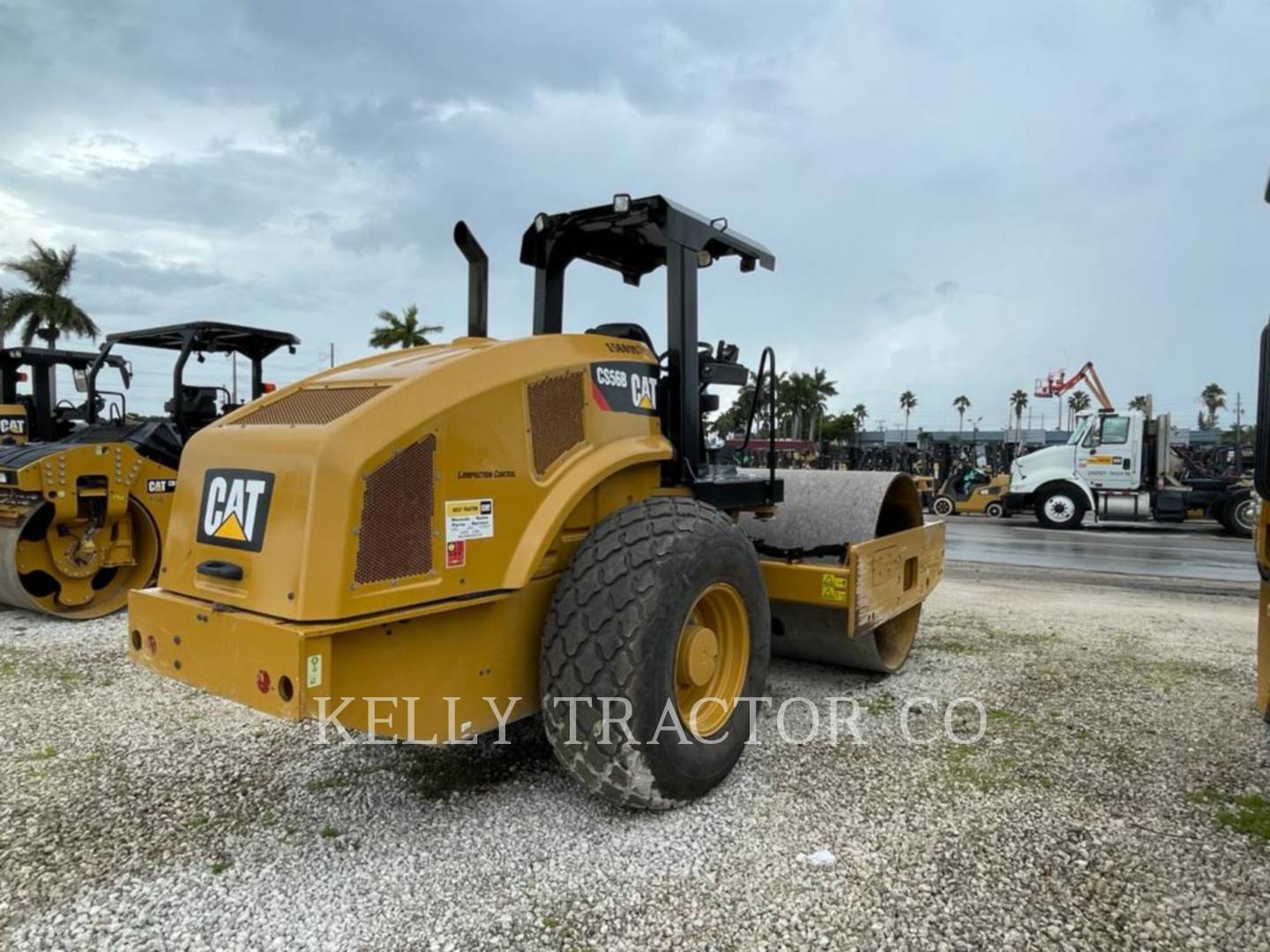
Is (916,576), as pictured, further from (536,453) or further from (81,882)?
(81,882)

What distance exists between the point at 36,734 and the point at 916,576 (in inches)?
184

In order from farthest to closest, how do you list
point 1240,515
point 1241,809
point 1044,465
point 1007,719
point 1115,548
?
point 1044,465 < point 1240,515 < point 1115,548 < point 1007,719 < point 1241,809

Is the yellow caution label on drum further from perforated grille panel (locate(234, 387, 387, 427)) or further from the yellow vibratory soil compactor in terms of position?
perforated grille panel (locate(234, 387, 387, 427))

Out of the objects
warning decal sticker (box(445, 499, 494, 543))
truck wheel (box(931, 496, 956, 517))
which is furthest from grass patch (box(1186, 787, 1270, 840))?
truck wheel (box(931, 496, 956, 517))

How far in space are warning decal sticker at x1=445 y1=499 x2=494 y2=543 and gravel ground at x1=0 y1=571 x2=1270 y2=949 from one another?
3.69ft

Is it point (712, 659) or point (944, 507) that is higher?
point (712, 659)

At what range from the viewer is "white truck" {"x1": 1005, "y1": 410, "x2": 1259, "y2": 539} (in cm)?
1739

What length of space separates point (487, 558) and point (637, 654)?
0.61 m

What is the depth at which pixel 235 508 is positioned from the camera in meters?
2.88

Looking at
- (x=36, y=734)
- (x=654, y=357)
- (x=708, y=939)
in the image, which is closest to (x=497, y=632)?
(x=708, y=939)

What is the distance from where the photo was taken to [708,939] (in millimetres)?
2592

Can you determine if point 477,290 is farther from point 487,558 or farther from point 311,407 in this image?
point 487,558

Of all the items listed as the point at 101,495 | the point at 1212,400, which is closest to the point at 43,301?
the point at 101,495

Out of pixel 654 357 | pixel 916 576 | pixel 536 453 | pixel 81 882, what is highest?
pixel 654 357
